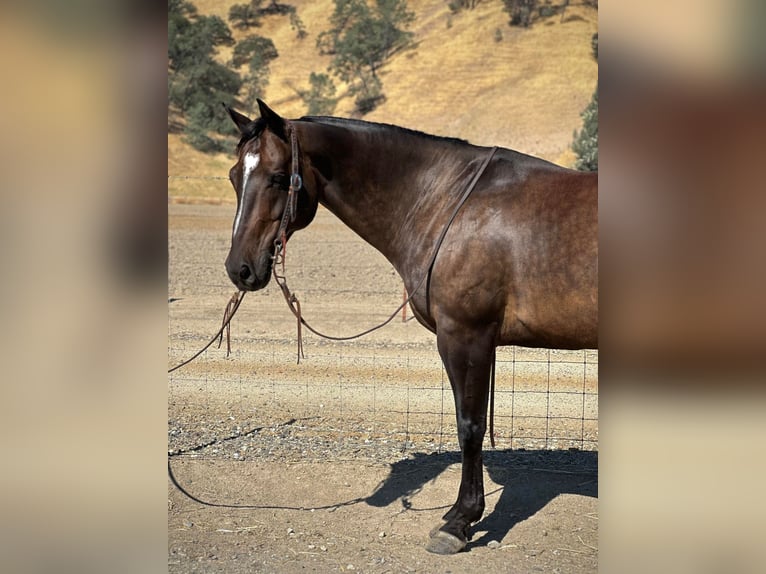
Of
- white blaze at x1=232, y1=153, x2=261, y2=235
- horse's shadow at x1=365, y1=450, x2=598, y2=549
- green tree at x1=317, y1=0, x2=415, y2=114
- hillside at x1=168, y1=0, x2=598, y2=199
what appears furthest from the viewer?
green tree at x1=317, y1=0, x2=415, y2=114

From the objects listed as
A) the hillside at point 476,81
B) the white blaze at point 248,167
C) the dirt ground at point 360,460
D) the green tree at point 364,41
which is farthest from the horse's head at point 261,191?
the green tree at point 364,41

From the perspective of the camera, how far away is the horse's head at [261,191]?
169 inches

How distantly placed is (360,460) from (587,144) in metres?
25.7

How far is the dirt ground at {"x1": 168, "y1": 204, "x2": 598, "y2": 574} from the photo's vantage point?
178 inches

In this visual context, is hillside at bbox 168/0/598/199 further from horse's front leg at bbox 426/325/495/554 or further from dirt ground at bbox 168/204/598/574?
horse's front leg at bbox 426/325/495/554

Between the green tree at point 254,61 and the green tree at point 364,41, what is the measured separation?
3.80 meters

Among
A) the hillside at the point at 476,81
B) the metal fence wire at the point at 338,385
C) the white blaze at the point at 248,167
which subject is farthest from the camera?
the hillside at the point at 476,81

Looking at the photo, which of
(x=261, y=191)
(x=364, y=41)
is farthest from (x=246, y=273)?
(x=364, y=41)

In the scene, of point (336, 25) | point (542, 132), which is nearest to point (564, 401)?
point (542, 132)

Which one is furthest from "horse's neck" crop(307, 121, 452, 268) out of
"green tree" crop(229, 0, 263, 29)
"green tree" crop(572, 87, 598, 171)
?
"green tree" crop(229, 0, 263, 29)

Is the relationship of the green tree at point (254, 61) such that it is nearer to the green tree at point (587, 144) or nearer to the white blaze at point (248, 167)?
the green tree at point (587, 144)

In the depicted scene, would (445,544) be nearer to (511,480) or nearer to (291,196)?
(511,480)

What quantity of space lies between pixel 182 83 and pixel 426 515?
39762 mm
